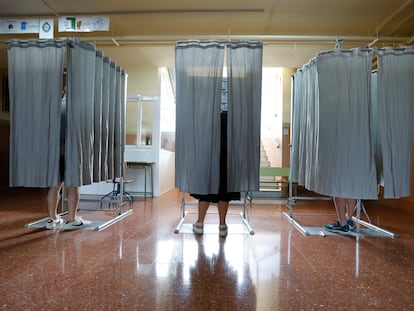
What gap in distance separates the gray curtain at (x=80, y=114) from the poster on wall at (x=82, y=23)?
3.55 ft

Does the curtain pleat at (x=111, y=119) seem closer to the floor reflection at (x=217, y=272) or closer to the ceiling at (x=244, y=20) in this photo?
the ceiling at (x=244, y=20)

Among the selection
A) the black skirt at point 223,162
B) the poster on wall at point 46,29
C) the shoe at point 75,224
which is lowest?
the shoe at point 75,224

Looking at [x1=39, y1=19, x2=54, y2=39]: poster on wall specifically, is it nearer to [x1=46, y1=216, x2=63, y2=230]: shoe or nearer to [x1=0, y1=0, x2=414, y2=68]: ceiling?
[x1=0, y1=0, x2=414, y2=68]: ceiling

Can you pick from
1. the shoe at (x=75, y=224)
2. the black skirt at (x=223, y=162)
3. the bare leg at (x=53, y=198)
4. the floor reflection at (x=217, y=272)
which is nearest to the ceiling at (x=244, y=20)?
the black skirt at (x=223, y=162)

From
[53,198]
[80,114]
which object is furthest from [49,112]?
[53,198]

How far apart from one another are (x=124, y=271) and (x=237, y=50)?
1919mm

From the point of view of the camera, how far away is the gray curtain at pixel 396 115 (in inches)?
98.5

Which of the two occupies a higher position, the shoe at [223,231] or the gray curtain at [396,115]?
the gray curtain at [396,115]

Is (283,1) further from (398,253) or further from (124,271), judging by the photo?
(124,271)

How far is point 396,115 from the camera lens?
2531mm

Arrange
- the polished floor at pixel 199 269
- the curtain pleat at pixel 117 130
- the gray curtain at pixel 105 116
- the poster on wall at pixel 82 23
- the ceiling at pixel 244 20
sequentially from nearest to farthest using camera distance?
the polished floor at pixel 199 269
the gray curtain at pixel 105 116
the curtain pleat at pixel 117 130
the ceiling at pixel 244 20
the poster on wall at pixel 82 23

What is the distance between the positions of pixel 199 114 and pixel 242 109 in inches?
14.7

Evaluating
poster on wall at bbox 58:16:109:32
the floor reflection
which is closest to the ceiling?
poster on wall at bbox 58:16:109:32

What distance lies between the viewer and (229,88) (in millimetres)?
2418
